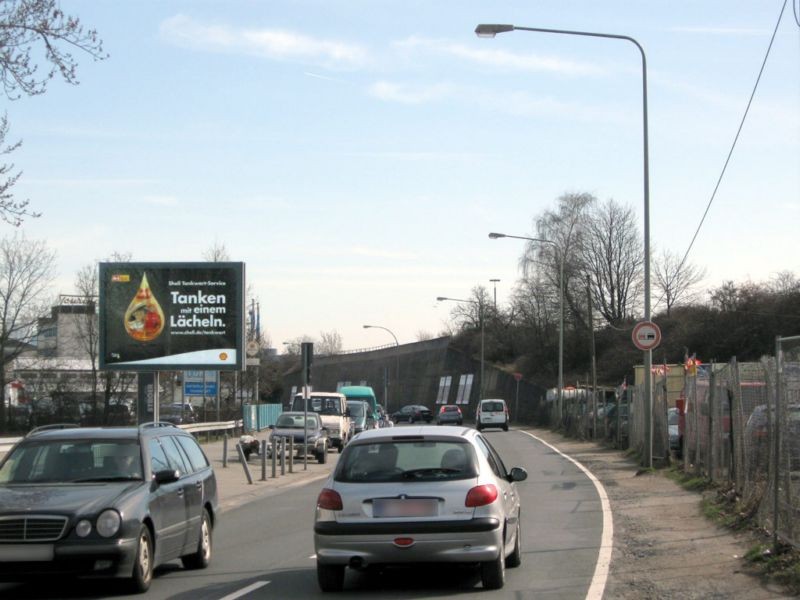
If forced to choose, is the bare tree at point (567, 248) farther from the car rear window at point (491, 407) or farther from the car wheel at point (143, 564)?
the car wheel at point (143, 564)

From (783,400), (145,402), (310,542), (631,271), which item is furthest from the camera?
(631,271)

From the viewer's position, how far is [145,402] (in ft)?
125

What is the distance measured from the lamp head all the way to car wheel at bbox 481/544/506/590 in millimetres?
13519

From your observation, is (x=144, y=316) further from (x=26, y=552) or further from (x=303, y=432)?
(x=26, y=552)

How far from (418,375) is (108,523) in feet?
313

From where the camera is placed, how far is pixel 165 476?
10.3 meters

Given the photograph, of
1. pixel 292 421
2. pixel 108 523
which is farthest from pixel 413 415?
pixel 108 523

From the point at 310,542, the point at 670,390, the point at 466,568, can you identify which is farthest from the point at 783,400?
the point at 670,390

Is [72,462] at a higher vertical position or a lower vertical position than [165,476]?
higher

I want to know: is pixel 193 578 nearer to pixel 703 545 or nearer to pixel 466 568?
pixel 466 568

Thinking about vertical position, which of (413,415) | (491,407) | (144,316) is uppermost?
(144,316)

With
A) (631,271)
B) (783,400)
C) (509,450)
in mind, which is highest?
(631,271)

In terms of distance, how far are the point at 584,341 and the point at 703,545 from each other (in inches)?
2832

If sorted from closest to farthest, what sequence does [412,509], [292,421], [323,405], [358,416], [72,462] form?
[412,509], [72,462], [292,421], [323,405], [358,416]
